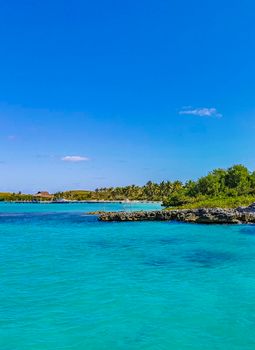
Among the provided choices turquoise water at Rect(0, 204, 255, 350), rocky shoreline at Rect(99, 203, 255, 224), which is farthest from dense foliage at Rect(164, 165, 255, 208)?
turquoise water at Rect(0, 204, 255, 350)

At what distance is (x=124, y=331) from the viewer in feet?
42.4

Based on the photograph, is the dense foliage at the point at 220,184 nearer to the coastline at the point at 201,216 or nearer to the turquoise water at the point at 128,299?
the coastline at the point at 201,216

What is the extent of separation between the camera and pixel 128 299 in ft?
54.1

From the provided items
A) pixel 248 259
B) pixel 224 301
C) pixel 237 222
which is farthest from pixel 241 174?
pixel 224 301

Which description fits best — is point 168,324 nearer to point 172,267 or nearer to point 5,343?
point 5,343

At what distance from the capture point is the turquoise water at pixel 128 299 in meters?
12.3

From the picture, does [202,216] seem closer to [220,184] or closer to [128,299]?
[128,299]

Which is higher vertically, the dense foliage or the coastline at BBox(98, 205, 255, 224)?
the dense foliage

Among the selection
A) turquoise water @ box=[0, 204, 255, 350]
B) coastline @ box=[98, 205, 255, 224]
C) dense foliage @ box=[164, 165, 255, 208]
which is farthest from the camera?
dense foliage @ box=[164, 165, 255, 208]

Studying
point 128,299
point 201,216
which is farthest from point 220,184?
point 128,299

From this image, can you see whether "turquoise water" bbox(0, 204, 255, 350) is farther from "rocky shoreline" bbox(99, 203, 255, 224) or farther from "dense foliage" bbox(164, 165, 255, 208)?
"dense foliage" bbox(164, 165, 255, 208)

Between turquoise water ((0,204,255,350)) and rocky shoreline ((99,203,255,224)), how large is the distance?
24.7 m

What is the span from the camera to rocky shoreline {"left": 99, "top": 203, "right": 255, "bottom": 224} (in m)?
54.2

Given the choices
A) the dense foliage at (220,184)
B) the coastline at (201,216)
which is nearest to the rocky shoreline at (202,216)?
the coastline at (201,216)
